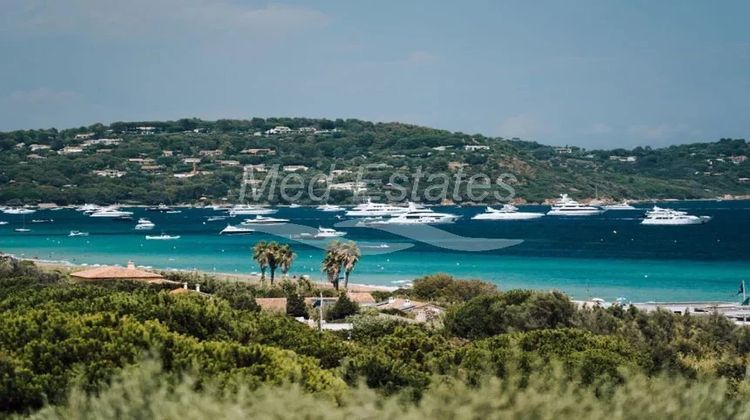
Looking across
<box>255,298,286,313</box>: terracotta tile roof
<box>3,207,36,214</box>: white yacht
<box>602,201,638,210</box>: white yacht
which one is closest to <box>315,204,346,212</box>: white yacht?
<box>602,201,638,210</box>: white yacht

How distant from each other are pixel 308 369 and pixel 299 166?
156 meters

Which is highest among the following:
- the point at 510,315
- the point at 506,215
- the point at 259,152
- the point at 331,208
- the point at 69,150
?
the point at 259,152

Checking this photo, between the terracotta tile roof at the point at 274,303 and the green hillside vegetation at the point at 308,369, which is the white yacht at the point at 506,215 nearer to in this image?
the terracotta tile roof at the point at 274,303

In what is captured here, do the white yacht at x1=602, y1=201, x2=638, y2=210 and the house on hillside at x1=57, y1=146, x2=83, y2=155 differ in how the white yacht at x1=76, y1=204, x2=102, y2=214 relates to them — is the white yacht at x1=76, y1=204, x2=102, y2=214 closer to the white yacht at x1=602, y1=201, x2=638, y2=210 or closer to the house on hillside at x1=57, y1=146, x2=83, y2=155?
the house on hillside at x1=57, y1=146, x2=83, y2=155

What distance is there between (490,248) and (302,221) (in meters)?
42.8

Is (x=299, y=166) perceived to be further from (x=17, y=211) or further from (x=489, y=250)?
(x=489, y=250)

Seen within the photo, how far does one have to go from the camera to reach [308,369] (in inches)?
430

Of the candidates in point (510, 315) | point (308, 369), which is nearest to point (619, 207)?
point (510, 315)

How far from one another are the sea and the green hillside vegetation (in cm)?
3311

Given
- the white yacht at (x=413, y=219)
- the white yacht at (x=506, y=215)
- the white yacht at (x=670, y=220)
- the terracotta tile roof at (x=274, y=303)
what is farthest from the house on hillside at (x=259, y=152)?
the terracotta tile roof at (x=274, y=303)

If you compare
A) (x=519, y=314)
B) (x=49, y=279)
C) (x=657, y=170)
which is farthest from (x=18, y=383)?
(x=657, y=170)

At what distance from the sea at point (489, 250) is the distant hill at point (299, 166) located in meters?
18.4

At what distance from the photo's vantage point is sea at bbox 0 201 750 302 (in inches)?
2191

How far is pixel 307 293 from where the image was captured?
127ft
